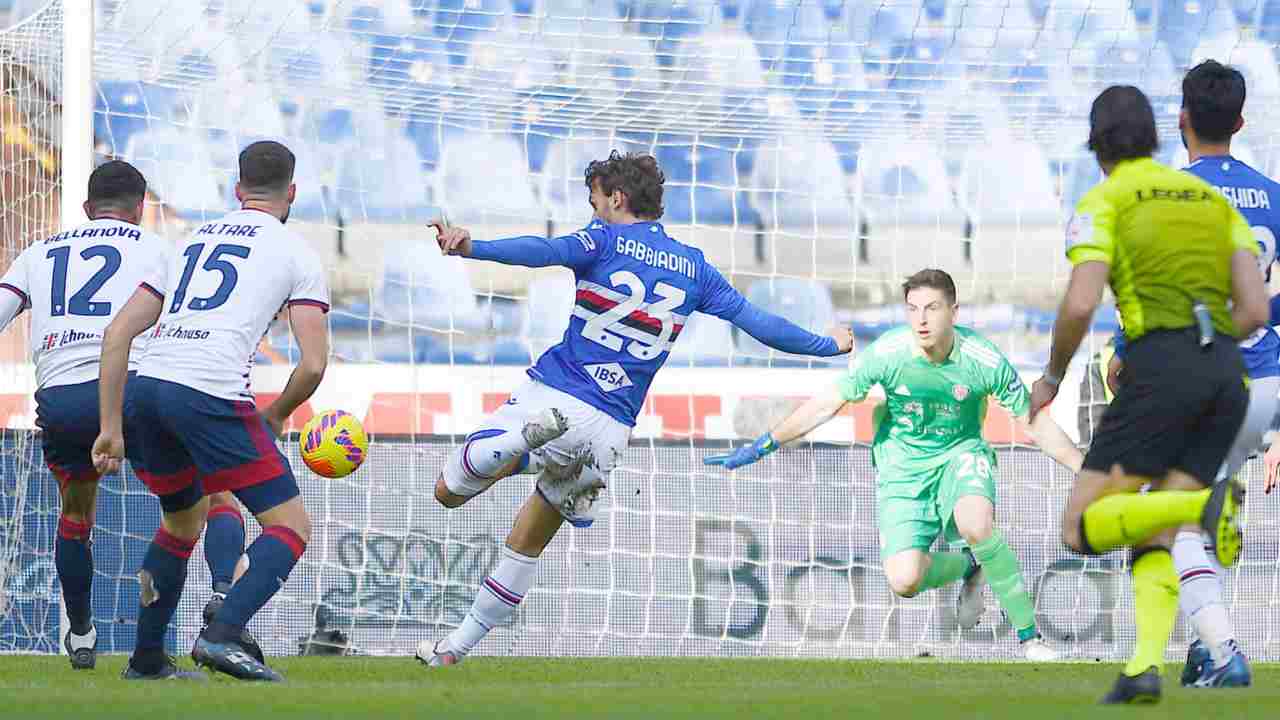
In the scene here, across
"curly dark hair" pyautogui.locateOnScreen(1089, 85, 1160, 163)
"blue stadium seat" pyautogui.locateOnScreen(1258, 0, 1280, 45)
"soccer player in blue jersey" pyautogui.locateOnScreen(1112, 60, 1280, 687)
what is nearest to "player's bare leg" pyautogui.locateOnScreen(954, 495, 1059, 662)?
"soccer player in blue jersey" pyautogui.locateOnScreen(1112, 60, 1280, 687)

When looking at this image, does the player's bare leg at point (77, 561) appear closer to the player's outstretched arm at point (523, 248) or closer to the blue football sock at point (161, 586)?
the blue football sock at point (161, 586)

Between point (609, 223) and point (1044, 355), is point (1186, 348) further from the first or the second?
point (1044, 355)

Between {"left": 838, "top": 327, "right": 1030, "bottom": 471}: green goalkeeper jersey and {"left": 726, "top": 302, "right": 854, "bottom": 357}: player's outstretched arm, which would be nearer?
{"left": 726, "top": 302, "right": 854, "bottom": 357}: player's outstretched arm

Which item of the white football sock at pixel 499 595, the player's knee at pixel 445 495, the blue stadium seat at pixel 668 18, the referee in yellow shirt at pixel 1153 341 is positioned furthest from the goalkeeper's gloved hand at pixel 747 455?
the blue stadium seat at pixel 668 18

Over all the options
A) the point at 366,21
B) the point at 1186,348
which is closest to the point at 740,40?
the point at 366,21

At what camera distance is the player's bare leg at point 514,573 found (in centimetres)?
712

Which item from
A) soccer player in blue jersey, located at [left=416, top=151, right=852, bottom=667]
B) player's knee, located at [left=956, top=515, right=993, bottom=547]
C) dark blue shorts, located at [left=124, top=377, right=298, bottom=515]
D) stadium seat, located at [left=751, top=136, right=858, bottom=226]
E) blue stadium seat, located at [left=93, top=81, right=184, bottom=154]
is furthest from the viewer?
stadium seat, located at [left=751, top=136, right=858, bottom=226]

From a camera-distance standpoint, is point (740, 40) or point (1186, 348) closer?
point (1186, 348)

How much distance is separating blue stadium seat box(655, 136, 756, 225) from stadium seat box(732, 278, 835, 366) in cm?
55

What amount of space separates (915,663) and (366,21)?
485 centimetres

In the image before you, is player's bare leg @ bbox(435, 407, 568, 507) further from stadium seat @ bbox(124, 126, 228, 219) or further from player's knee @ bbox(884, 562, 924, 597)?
stadium seat @ bbox(124, 126, 228, 219)

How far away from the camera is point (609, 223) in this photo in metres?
7.00

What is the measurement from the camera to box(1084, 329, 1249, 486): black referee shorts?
16.3ft

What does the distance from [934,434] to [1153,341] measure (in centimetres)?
336
